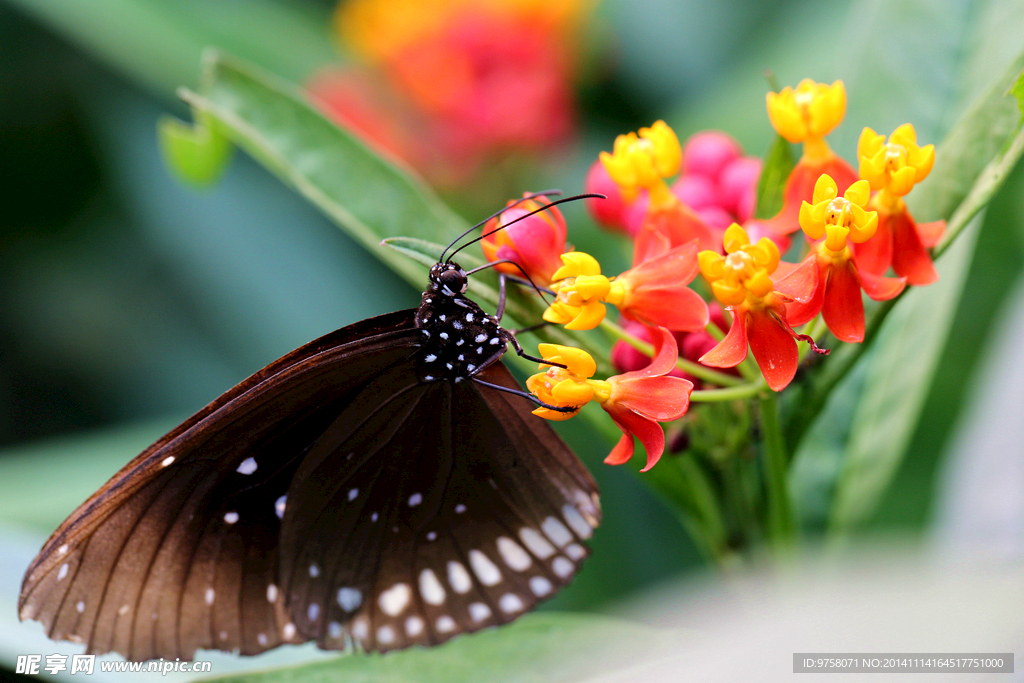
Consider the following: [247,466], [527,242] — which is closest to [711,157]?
[527,242]

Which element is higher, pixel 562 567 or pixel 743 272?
pixel 743 272

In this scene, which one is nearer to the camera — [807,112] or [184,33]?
[807,112]

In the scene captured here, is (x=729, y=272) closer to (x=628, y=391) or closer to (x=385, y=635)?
(x=628, y=391)

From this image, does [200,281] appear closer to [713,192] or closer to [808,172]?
[713,192]

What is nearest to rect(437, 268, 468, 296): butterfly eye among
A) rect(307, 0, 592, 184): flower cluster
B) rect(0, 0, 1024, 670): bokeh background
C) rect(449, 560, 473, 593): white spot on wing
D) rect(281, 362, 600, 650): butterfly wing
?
rect(281, 362, 600, 650): butterfly wing

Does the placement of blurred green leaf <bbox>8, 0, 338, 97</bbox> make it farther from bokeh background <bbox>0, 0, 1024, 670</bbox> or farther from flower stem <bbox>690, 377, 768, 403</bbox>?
flower stem <bbox>690, 377, 768, 403</bbox>

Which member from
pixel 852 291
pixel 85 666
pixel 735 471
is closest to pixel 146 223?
pixel 85 666

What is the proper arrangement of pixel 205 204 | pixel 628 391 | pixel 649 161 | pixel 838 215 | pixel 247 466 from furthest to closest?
pixel 205 204 → pixel 247 466 → pixel 649 161 → pixel 628 391 → pixel 838 215

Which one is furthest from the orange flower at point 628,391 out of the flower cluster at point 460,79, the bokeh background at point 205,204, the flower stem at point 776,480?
the flower cluster at point 460,79
